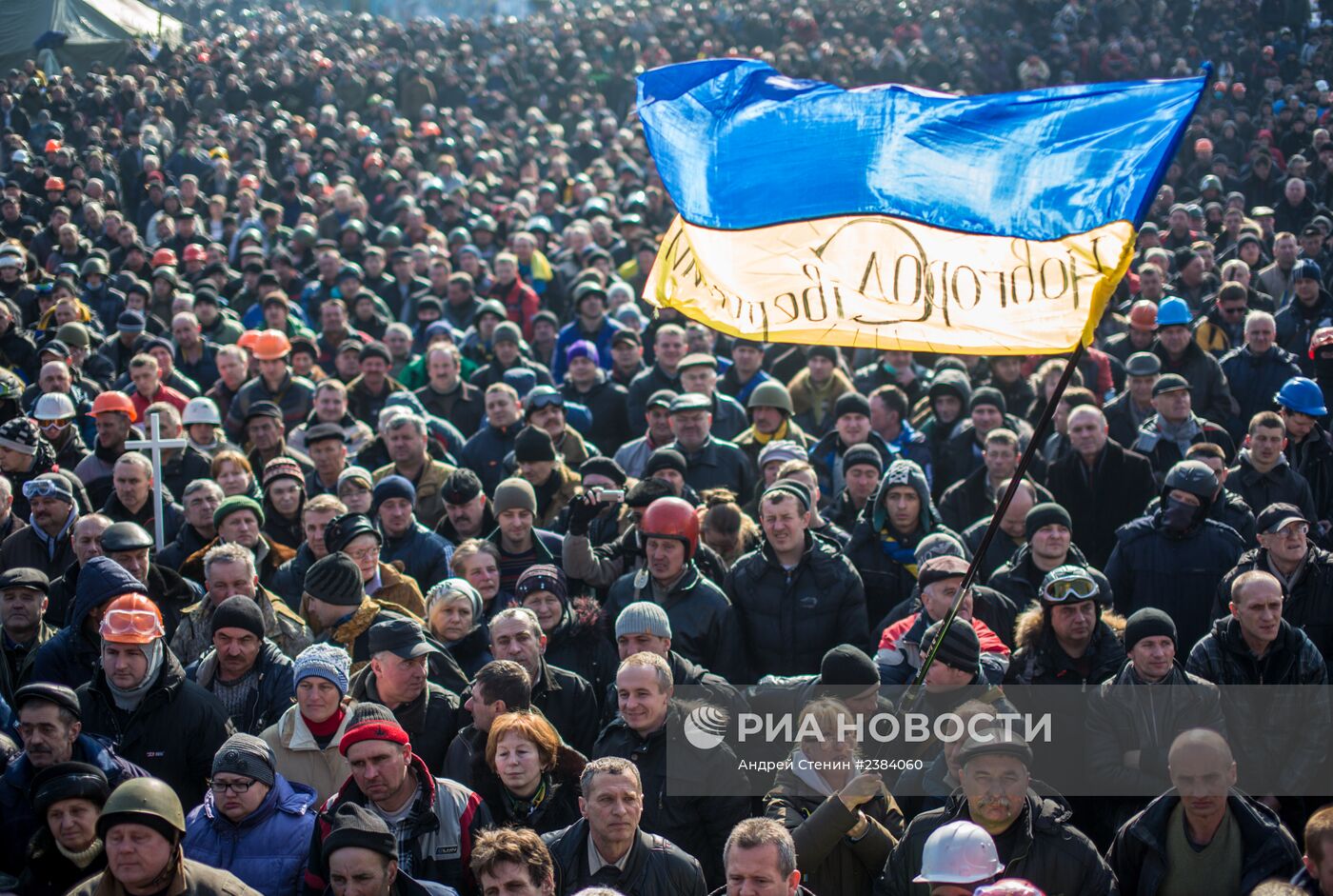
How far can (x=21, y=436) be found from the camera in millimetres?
9539

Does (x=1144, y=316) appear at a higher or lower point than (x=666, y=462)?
higher

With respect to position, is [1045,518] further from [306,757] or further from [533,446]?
[306,757]

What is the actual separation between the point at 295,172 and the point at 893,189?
16.8m

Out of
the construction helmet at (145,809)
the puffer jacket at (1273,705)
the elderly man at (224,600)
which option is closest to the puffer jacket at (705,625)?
the elderly man at (224,600)

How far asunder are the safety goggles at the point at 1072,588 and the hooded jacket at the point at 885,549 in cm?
144

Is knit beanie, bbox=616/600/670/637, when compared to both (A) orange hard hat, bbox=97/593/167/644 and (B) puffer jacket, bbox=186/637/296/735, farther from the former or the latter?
(A) orange hard hat, bbox=97/593/167/644

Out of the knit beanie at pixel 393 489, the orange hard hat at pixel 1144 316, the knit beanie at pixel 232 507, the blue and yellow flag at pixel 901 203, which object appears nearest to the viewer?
the blue and yellow flag at pixel 901 203

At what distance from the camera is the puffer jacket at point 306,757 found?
6125 millimetres

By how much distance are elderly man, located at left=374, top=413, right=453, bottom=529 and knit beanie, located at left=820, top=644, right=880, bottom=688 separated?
13.2ft

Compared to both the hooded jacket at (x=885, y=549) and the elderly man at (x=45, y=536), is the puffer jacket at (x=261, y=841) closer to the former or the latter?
the elderly man at (x=45, y=536)

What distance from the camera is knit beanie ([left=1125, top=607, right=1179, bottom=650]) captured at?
6238 mm

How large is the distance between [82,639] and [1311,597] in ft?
19.9

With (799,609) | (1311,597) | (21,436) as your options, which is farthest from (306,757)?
(1311,597)

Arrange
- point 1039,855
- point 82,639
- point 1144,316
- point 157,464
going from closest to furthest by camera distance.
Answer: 1. point 1039,855
2. point 82,639
3. point 157,464
4. point 1144,316
